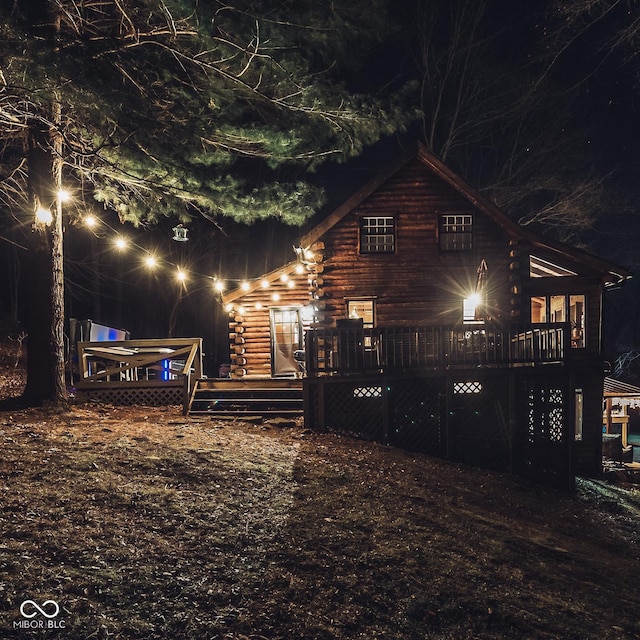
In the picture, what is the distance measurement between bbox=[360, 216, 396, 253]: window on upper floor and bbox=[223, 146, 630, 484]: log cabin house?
0.04m

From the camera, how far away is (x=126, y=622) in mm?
3406

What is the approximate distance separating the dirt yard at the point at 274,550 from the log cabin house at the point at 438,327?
8.15 ft

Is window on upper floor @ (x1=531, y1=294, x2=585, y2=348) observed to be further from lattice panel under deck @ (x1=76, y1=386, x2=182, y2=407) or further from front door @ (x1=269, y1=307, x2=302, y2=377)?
lattice panel under deck @ (x1=76, y1=386, x2=182, y2=407)

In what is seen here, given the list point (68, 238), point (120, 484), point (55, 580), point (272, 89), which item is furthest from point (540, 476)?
point (68, 238)

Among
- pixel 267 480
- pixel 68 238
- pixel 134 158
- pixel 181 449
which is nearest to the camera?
pixel 267 480

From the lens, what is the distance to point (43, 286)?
10.5m

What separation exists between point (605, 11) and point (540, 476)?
35.3 ft

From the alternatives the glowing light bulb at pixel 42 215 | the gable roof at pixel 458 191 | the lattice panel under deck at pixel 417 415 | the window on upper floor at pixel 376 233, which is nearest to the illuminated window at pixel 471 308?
the gable roof at pixel 458 191

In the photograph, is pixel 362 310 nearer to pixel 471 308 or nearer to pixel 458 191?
pixel 471 308

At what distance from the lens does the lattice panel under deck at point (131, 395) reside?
12812mm

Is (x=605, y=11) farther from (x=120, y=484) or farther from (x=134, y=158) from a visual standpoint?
(x=120, y=484)

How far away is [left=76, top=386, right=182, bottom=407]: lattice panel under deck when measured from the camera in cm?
1281

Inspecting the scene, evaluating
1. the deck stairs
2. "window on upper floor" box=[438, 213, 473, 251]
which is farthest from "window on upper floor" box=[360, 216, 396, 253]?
the deck stairs
